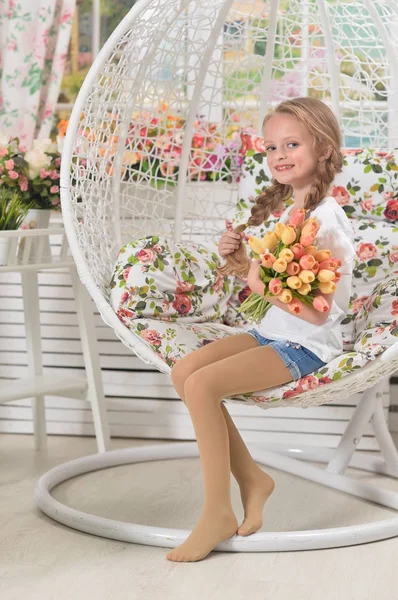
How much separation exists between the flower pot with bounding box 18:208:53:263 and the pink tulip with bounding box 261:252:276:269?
913 mm

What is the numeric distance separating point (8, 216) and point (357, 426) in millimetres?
1067

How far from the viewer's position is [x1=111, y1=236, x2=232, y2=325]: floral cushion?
7.02 feet

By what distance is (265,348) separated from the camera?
1.98 meters

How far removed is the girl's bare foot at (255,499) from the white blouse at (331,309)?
303 millimetres

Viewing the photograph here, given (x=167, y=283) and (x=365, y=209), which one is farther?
(x=365, y=209)

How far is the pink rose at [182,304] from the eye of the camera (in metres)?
2.25

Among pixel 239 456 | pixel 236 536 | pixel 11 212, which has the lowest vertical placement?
pixel 236 536

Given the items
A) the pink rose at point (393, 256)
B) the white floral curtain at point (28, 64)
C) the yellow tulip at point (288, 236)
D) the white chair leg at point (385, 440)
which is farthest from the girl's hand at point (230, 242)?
the white floral curtain at point (28, 64)

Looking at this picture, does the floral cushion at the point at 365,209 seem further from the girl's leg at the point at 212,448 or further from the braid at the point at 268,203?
the girl's leg at the point at 212,448

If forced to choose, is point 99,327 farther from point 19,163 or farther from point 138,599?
point 138,599

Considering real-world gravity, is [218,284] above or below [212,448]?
above

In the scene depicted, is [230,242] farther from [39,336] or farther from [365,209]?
[39,336]

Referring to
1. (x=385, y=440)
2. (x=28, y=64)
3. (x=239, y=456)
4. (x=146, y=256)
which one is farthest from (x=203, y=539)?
(x=28, y=64)

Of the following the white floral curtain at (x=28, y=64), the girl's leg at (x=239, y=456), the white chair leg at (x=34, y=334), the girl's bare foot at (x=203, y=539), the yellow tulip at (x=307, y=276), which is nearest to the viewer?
the yellow tulip at (x=307, y=276)
